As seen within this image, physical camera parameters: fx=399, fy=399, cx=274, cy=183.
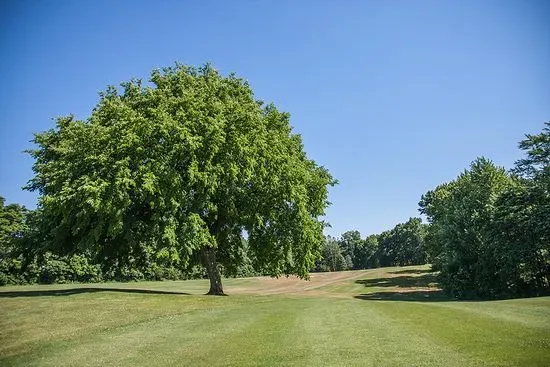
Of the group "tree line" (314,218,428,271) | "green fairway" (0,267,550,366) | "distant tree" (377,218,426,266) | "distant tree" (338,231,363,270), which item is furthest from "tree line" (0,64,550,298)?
"distant tree" (338,231,363,270)

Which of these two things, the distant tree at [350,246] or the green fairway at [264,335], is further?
the distant tree at [350,246]

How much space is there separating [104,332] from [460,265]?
115ft

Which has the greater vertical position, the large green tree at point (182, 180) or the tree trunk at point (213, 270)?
the large green tree at point (182, 180)

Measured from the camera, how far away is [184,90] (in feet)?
108

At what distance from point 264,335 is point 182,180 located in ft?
56.2

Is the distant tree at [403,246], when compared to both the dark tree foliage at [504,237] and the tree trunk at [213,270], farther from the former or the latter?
the tree trunk at [213,270]

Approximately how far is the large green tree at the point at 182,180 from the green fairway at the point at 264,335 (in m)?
6.70

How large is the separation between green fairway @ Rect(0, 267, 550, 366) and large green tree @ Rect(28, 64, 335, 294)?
6.70 m

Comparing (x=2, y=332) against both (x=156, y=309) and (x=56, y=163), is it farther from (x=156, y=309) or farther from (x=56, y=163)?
(x=56, y=163)

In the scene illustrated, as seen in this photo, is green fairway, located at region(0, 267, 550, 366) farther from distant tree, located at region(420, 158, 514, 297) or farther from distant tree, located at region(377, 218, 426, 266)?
distant tree, located at region(377, 218, 426, 266)

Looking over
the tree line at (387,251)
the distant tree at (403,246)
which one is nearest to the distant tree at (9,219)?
the tree line at (387,251)

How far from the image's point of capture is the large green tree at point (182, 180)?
28.7 metres

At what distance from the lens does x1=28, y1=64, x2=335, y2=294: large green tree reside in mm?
28656

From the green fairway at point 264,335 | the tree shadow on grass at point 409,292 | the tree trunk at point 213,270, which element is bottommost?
the tree shadow on grass at point 409,292
